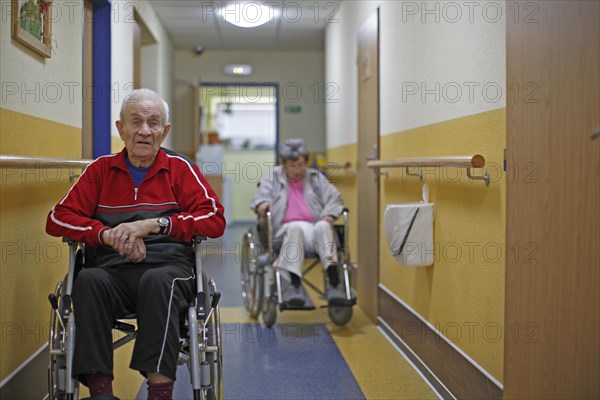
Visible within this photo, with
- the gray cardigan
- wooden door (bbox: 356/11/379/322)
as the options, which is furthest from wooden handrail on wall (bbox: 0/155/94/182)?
A: wooden door (bbox: 356/11/379/322)

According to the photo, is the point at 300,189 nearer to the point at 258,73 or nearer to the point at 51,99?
the point at 51,99

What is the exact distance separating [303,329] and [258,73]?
556cm

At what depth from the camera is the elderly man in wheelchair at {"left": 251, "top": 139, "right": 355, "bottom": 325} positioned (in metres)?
4.00

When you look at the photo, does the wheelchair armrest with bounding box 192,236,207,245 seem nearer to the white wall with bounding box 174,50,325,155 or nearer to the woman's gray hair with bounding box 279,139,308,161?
the woman's gray hair with bounding box 279,139,308,161

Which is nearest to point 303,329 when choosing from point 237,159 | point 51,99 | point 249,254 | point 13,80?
point 249,254

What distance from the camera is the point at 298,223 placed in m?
4.14

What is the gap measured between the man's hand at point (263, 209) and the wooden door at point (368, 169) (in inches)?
26.2

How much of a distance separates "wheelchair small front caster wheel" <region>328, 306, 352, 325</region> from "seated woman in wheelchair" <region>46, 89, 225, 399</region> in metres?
1.95

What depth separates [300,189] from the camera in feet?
14.6

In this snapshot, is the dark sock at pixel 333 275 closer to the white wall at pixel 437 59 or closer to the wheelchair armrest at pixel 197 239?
the white wall at pixel 437 59

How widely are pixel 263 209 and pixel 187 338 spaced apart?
77.5 inches

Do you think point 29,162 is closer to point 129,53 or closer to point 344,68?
point 129,53

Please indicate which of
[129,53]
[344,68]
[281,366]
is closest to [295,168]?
[281,366]

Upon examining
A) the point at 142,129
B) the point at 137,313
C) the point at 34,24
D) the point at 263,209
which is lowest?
the point at 137,313
